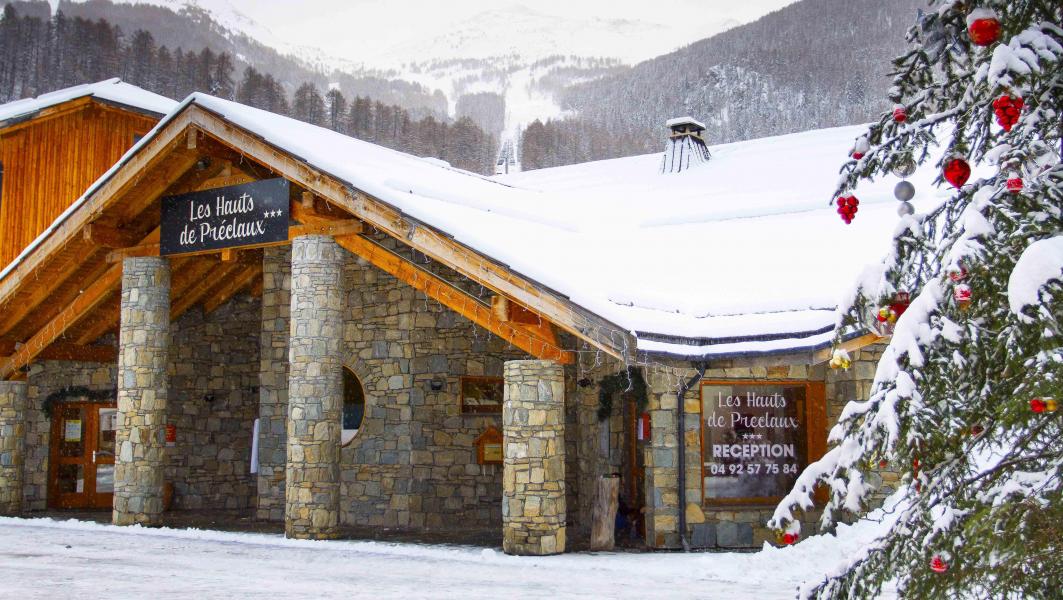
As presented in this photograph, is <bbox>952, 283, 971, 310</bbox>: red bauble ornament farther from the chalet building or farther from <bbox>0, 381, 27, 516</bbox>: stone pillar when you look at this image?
<bbox>0, 381, 27, 516</bbox>: stone pillar

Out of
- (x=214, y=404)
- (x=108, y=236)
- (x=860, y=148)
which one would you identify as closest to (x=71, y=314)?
(x=108, y=236)

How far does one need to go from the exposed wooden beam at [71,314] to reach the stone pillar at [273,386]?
90.0 inches

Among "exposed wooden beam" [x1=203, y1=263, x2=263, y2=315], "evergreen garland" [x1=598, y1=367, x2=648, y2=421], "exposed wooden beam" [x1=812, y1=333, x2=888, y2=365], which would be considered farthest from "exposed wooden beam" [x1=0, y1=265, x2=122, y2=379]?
"exposed wooden beam" [x1=812, y1=333, x2=888, y2=365]

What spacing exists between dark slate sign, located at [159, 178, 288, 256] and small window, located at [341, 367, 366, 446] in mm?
2774

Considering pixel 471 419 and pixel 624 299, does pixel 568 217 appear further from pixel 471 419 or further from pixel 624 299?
pixel 624 299

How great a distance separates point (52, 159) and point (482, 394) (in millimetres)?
9802

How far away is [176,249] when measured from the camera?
14.0 m

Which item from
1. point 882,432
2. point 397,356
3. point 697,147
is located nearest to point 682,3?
point 697,147

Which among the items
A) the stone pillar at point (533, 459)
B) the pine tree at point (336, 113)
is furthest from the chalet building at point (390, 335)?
the pine tree at point (336, 113)

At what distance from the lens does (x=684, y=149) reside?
23531 mm

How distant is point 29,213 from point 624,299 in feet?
39.9

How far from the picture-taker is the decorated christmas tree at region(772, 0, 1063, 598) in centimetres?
329

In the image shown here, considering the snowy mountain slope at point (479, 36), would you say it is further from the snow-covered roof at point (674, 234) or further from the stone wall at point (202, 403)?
the stone wall at point (202, 403)

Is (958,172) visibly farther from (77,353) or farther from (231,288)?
(77,353)
